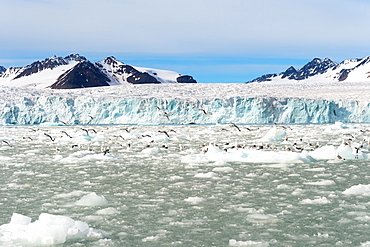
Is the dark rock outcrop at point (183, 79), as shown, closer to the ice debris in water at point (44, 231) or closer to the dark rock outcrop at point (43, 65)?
the dark rock outcrop at point (43, 65)

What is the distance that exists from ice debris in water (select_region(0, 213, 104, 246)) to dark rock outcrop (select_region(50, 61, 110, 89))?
138 m

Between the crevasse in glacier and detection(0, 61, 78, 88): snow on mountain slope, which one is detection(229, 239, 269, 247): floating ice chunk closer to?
the crevasse in glacier

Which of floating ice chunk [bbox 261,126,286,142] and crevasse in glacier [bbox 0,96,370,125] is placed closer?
floating ice chunk [bbox 261,126,286,142]

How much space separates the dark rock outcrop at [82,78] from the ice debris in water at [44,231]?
138 m

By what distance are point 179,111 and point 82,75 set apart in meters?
112

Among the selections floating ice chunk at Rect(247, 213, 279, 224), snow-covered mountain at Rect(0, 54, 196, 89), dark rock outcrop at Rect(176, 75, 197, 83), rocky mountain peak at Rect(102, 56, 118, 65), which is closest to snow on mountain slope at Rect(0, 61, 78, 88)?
snow-covered mountain at Rect(0, 54, 196, 89)

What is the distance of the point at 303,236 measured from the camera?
552 centimetres

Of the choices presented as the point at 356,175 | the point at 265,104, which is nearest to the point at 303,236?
the point at 356,175

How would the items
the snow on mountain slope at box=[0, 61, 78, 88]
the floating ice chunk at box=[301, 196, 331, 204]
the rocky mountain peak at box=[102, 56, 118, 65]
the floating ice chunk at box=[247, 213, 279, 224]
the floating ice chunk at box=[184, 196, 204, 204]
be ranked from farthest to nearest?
1. the rocky mountain peak at box=[102, 56, 118, 65]
2. the snow on mountain slope at box=[0, 61, 78, 88]
3. the floating ice chunk at box=[184, 196, 204, 204]
4. the floating ice chunk at box=[301, 196, 331, 204]
5. the floating ice chunk at box=[247, 213, 279, 224]

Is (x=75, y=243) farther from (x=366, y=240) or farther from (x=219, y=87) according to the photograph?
(x=219, y=87)

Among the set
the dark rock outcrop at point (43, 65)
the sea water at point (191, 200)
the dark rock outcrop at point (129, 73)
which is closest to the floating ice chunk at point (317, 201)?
the sea water at point (191, 200)

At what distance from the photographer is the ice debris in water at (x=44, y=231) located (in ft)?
17.7

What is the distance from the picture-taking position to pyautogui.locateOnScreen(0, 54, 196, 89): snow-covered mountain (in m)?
144

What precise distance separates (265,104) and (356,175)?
31191 mm
